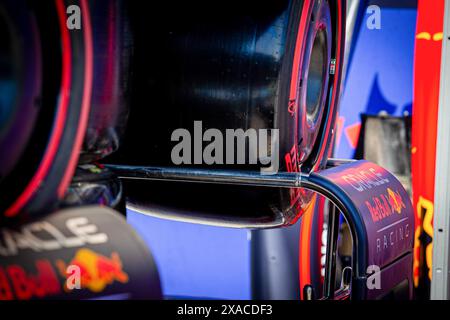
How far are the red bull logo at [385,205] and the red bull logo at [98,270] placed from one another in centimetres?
61

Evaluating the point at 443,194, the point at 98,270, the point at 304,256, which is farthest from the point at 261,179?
the point at 443,194

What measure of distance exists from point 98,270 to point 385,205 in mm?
743

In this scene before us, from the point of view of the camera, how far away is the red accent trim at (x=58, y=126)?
0.95 m

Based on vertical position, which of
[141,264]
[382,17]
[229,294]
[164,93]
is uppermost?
[382,17]

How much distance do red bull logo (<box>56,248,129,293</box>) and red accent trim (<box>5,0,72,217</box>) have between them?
0.11m

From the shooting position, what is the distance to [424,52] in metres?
2.19

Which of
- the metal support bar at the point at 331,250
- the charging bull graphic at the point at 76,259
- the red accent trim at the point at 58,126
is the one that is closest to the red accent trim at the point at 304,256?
the metal support bar at the point at 331,250

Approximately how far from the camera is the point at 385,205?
1.55 m

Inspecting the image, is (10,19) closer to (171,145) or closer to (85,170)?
(85,170)

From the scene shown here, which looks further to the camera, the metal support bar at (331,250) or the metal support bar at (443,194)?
the metal support bar at (443,194)

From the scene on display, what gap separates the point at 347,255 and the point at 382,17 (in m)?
0.74

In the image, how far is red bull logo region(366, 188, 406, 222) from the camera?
57.5 inches

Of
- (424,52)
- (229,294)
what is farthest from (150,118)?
(424,52)

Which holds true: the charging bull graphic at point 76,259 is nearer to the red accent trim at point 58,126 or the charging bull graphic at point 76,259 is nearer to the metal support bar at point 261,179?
the red accent trim at point 58,126
